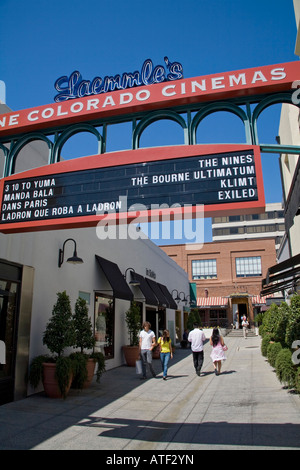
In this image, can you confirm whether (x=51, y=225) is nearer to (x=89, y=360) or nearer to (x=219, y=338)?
(x=89, y=360)

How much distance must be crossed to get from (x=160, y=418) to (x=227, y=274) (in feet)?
139

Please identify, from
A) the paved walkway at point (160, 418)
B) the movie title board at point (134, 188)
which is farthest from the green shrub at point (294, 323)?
the movie title board at point (134, 188)

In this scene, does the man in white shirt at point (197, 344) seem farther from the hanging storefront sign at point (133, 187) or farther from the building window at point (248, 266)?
the building window at point (248, 266)

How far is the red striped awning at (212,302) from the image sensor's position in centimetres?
4416

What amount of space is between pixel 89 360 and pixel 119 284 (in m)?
4.18

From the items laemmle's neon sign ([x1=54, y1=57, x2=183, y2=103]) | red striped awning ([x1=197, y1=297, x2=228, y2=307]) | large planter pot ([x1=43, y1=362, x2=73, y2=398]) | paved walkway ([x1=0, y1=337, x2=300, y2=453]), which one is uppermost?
laemmle's neon sign ([x1=54, y1=57, x2=183, y2=103])

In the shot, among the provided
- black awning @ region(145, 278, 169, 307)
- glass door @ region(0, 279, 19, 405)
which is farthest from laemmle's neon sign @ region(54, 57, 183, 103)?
black awning @ region(145, 278, 169, 307)

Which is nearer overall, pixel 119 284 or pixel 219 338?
pixel 219 338

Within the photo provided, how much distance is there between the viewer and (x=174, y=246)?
51.8m

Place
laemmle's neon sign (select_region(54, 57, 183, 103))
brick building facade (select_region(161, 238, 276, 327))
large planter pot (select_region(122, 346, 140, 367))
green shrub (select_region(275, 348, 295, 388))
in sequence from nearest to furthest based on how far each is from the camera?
laemmle's neon sign (select_region(54, 57, 183, 103))
green shrub (select_region(275, 348, 295, 388))
large planter pot (select_region(122, 346, 140, 367))
brick building facade (select_region(161, 238, 276, 327))

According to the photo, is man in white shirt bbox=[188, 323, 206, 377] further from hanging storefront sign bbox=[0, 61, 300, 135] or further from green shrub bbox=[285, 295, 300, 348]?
hanging storefront sign bbox=[0, 61, 300, 135]

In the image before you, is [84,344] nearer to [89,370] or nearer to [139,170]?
[89,370]

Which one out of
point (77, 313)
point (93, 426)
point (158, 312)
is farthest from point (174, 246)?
point (93, 426)

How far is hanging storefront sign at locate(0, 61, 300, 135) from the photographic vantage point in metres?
5.72
